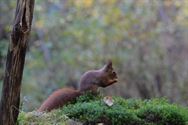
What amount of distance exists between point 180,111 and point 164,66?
715 centimetres

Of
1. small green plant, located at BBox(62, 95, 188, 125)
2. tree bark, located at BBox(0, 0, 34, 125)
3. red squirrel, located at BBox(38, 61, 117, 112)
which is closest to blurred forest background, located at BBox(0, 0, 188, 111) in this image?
red squirrel, located at BBox(38, 61, 117, 112)

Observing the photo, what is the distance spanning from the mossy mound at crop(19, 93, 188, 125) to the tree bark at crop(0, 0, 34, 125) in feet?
0.75

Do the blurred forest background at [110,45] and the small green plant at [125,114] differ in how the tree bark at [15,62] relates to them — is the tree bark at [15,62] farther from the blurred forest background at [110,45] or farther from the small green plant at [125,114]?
the blurred forest background at [110,45]

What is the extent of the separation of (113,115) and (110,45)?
27.2 ft

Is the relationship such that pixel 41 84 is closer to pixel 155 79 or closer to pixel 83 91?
pixel 155 79

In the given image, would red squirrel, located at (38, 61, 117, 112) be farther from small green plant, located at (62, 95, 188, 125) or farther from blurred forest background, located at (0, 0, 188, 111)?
blurred forest background, located at (0, 0, 188, 111)

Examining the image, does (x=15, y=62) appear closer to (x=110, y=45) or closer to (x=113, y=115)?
(x=113, y=115)

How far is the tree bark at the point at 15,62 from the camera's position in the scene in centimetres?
283

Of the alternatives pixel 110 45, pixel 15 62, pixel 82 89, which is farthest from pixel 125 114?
pixel 110 45

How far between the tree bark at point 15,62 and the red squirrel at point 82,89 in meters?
0.57

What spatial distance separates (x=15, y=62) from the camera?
284cm

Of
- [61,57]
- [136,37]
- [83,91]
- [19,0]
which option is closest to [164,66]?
[136,37]

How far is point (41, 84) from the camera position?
1079 centimetres

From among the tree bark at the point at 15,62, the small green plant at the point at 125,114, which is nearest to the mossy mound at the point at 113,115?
the small green plant at the point at 125,114
